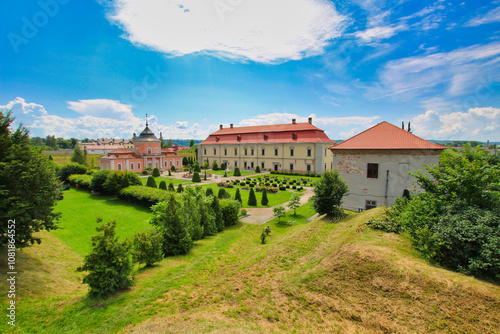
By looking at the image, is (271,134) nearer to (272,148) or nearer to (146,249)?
(272,148)

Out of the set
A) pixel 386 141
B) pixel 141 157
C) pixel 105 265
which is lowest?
pixel 105 265

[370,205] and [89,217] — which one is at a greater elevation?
[370,205]

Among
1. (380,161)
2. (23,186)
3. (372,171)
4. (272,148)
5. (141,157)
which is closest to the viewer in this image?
(23,186)

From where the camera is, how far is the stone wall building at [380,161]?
15.9 meters

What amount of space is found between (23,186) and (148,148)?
4436 cm

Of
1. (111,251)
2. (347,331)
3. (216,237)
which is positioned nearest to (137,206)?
(216,237)

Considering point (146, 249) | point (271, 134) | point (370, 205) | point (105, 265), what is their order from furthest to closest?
point (271, 134)
point (370, 205)
point (146, 249)
point (105, 265)

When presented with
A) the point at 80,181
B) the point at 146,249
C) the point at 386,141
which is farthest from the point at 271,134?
the point at 146,249

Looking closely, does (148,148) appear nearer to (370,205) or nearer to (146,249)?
(146,249)

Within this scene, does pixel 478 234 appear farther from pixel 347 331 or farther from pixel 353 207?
pixel 353 207

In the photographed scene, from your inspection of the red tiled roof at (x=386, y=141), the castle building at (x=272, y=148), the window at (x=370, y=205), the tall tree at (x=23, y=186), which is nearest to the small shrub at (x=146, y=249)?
the tall tree at (x=23, y=186)

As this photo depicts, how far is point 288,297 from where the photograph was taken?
6.75 metres

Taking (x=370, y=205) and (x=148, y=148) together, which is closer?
(x=370, y=205)

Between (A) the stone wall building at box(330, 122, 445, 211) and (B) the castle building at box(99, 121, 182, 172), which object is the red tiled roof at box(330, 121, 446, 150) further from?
(B) the castle building at box(99, 121, 182, 172)
